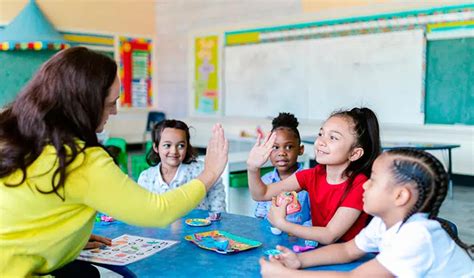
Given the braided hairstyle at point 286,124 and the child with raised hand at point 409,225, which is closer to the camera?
the child with raised hand at point 409,225

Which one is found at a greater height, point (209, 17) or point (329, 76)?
point (209, 17)

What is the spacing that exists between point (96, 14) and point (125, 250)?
7.97m

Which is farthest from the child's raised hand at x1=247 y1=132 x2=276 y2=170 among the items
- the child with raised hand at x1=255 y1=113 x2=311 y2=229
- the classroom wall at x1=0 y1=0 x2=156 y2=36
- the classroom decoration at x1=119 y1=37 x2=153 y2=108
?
the classroom decoration at x1=119 y1=37 x2=153 y2=108

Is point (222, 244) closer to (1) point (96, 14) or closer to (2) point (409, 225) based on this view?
(2) point (409, 225)

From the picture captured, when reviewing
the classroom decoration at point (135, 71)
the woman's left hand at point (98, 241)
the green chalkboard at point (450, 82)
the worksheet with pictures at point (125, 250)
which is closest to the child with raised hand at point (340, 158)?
Answer: the worksheet with pictures at point (125, 250)

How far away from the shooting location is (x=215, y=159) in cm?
148

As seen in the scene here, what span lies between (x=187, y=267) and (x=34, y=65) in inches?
296

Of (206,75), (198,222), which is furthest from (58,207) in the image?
→ (206,75)

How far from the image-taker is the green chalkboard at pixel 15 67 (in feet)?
26.1

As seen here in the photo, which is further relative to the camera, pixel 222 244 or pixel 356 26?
pixel 356 26

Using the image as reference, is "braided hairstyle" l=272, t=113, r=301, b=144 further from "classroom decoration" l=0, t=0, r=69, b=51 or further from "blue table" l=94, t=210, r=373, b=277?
"classroom decoration" l=0, t=0, r=69, b=51

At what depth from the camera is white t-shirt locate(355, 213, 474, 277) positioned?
3.64ft

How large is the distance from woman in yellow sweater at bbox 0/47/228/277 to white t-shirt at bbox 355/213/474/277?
20.6 inches

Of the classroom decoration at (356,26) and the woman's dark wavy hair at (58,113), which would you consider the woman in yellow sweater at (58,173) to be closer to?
the woman's dark wavy hair at (58,113)
